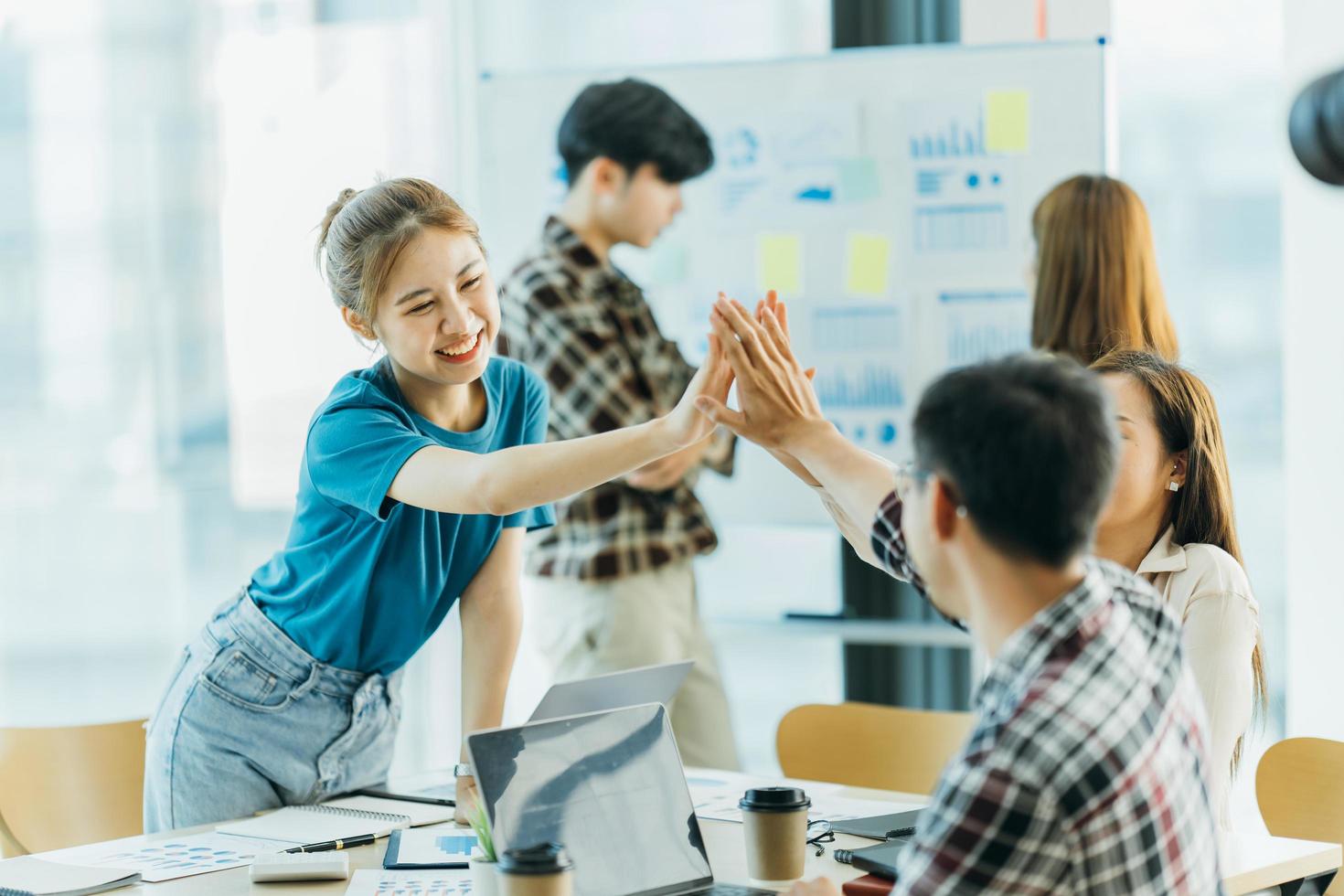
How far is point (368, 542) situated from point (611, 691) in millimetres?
425

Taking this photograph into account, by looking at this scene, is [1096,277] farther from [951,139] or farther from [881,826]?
[881,826]

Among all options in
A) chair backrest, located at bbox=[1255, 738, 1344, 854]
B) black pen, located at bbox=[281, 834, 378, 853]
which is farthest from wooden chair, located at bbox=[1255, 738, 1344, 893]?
black pen, located at bbox=[281, 834, 378, 853]

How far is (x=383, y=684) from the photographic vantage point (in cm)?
216

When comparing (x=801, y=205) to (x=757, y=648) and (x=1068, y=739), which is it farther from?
(x=1068, y=739)

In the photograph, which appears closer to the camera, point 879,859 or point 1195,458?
A: point 879,859

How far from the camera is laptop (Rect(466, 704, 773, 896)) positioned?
5.02 feet

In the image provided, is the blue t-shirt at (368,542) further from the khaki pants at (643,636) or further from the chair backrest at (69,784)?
the khaki pants at (643,636)

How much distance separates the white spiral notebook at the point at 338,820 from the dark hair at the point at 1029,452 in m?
1.08

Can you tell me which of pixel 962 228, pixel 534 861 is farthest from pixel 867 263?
pixel 534 861

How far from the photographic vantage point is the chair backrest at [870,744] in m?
2.61

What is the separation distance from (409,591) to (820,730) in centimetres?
97

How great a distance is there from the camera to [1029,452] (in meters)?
1.15

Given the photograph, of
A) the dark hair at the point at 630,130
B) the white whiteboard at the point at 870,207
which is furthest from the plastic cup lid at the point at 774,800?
the dark hair at the point at 630,130

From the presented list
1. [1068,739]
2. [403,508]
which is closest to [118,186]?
[403,508]
